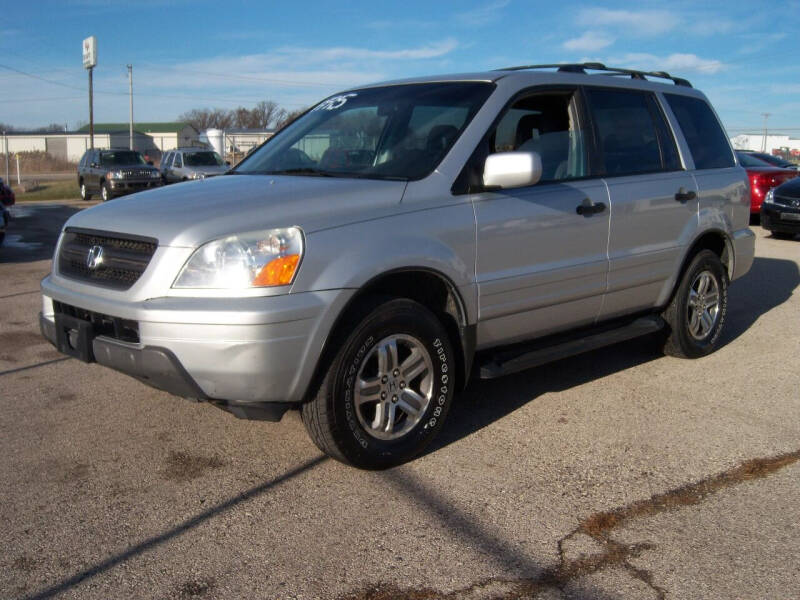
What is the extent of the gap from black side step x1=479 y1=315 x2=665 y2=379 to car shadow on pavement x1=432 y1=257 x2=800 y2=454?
1.33ft

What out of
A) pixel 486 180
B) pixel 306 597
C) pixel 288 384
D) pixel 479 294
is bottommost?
pixel 306 597

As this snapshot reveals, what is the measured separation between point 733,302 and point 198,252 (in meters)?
6.50

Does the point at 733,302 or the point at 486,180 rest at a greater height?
the point at 486,180

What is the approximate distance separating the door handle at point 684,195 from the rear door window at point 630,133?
0.59 feet

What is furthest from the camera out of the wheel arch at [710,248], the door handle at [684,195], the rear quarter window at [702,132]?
the rear quarter window at [702,132]

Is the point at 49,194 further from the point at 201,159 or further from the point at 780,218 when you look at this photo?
the point at 780,218

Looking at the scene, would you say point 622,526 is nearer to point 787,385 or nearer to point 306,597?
point 306,597

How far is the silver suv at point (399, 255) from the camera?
3.47 metres

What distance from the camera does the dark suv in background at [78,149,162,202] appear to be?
2550 cm

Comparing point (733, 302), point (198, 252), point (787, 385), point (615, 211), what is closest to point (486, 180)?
point (615, 211)

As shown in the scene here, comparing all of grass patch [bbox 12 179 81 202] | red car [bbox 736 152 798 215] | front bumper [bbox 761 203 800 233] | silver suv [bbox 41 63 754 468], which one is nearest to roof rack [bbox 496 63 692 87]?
silver suv [bbox 41 63 754 468]

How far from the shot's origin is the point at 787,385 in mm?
5469

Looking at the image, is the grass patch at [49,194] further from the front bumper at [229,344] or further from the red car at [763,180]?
the front bumper at [229,344]

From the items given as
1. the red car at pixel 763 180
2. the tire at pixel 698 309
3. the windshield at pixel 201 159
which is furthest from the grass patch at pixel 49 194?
the tire at pixel 698 309
